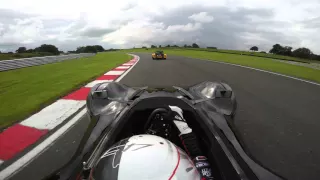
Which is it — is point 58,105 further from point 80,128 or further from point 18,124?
point 80,128

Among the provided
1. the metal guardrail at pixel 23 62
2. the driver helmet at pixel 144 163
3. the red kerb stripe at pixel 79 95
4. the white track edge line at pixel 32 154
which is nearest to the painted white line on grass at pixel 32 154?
the white track edge line at pixel 32 154

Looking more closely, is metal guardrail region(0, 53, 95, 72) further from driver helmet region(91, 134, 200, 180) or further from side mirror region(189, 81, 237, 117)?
driver helmet region(91, 134, 200, 180)

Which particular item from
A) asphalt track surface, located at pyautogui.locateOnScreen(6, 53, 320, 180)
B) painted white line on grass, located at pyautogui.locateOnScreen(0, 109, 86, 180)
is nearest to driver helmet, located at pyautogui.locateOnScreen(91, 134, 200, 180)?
asphalt track surface, located at pyautogui.locateOnScreen(6, 53, 320, 180)

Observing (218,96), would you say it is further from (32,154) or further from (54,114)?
(54,114)

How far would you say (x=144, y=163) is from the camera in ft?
4.76

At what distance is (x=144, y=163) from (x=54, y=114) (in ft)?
16.4

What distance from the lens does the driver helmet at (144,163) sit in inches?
55.9

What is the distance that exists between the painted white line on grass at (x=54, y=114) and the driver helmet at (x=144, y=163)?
3824 mm

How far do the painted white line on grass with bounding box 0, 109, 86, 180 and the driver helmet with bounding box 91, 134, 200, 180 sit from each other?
2310 millimetres

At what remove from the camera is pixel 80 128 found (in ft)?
16.1

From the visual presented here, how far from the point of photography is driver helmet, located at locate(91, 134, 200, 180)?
4.66ft

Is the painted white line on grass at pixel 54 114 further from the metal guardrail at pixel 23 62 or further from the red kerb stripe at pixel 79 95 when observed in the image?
the metal guardrail at pixel 23 62

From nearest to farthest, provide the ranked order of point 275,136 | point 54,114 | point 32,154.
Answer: point 32,154
point 275,136
point 54,114

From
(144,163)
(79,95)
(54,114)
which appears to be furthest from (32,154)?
(79,95)
